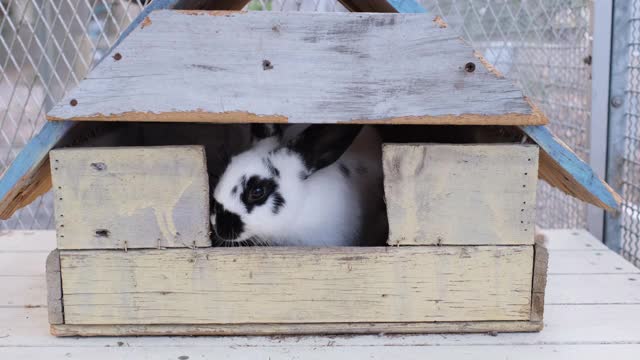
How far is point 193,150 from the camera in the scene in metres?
1.23

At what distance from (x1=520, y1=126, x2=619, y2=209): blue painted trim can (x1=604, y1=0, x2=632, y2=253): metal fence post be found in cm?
78

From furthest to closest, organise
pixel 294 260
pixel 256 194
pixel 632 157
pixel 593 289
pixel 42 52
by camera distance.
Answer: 1. pixel 42 52
2. pixel 632 157
3. pixel 593 289
4. pixel 256 194
5. pixel 294 260

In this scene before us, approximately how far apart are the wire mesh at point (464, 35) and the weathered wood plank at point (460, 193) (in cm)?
81

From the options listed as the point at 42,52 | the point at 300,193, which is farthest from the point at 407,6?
the point at 42,52

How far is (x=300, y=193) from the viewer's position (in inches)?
57.7

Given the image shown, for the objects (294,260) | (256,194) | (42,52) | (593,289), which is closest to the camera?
(294,260)

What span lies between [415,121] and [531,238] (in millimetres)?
322

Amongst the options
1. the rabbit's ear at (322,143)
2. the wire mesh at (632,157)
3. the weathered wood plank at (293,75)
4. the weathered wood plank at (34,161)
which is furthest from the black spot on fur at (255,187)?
the wire mesh at (632,157)

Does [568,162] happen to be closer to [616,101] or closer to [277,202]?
[277,202]

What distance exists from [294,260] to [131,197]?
1.05 ft

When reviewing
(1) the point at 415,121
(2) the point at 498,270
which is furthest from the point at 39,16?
(2) the point at 498,270

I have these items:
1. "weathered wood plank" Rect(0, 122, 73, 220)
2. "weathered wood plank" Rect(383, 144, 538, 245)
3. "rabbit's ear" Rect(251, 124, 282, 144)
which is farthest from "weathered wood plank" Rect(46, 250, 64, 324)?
"weathered wood plank" Rect(383, 144, 538, 245)

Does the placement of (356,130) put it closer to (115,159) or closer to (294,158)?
(294,158)

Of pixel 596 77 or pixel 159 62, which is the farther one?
pixel 596 77
